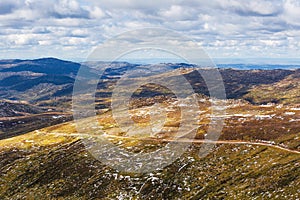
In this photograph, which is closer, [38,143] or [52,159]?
[52,159]

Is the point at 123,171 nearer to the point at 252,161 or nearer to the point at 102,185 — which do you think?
the point at 102,185

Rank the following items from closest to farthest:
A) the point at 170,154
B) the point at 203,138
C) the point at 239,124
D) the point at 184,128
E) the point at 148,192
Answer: the point at 148,192
the point at 170,154
the point at 203,138
the point at 239,124
the point at 184,128

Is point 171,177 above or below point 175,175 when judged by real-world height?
below

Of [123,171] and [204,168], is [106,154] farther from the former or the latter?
[204,168]

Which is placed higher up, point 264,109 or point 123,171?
point 264,109

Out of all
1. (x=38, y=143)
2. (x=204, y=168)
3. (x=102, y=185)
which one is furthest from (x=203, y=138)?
(x=38, y=143)

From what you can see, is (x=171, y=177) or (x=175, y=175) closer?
(x=171, y=177)

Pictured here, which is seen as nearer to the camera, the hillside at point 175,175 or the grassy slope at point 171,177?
the grassy slope at point 171,177

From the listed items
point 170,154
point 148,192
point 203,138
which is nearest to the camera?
point 148,192

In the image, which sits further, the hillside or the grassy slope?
the hillside
